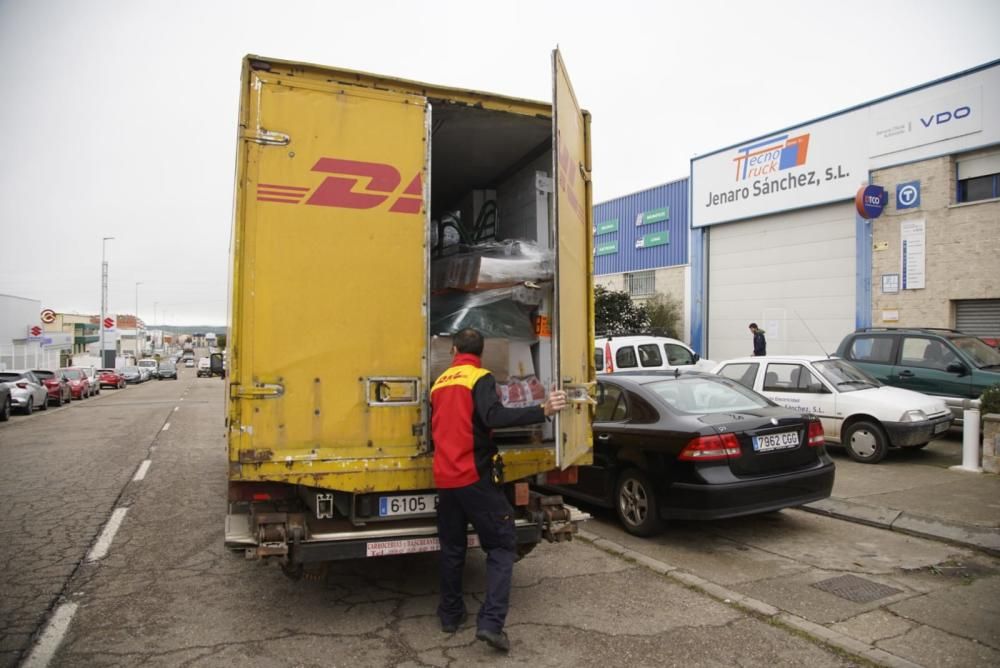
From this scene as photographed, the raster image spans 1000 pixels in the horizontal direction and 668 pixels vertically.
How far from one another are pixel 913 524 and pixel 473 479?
4600 mm

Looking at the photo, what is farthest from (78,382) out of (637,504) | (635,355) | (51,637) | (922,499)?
(922,499)

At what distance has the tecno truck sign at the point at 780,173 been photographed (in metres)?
17.7

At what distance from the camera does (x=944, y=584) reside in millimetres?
4711

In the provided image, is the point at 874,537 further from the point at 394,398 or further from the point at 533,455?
the point at 394,398

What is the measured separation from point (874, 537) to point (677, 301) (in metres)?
18.7

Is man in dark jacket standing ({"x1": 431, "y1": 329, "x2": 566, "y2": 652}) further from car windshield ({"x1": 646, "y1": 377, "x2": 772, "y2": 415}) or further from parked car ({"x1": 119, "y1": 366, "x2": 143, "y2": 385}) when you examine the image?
parked car ({"x1": 119, "y1": 366, "x2": 143, "y2": 385})

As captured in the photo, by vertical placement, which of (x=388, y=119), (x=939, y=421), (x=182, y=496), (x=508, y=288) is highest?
(x=388, y=119)

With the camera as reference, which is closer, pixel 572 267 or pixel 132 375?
pixel 572 267

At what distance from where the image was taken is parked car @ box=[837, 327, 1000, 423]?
33.1 feet

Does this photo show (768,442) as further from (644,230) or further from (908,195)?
(644,230)

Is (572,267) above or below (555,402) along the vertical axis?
above

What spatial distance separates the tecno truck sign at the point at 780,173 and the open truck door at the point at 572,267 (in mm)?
15678

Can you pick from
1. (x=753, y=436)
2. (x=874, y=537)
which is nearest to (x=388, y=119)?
(x=753, y=436)

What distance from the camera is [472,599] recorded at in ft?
14.9
